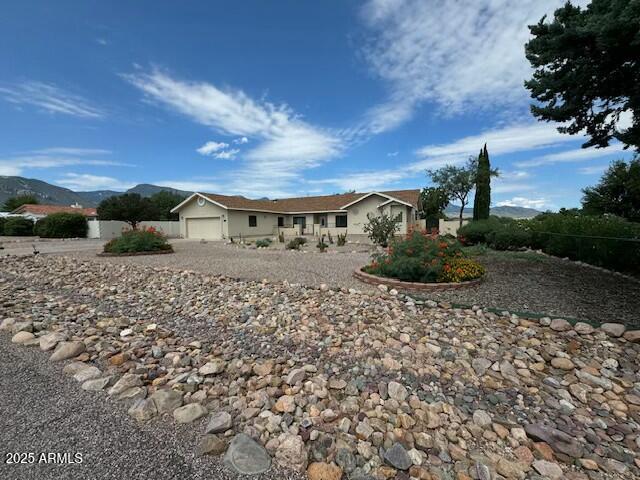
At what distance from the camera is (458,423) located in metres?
2.39

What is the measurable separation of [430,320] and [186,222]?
22843mm

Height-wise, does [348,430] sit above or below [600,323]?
below

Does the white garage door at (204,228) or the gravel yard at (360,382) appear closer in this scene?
the gravel yard at (360,382)

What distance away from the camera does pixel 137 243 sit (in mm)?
11688

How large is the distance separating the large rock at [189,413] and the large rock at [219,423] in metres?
0.11

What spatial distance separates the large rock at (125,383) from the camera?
268cm

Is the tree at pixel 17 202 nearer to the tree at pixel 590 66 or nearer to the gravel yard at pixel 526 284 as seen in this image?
the gravel yard at pixel 526 284

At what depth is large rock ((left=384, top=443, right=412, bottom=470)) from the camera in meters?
1.98

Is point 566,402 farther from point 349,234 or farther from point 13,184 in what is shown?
point 13,184

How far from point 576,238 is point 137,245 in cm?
1556

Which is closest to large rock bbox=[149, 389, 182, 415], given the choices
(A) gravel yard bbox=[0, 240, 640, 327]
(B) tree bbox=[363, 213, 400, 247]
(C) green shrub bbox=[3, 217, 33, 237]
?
(A) gravel yard bbox=[0, 240, 640, 327]

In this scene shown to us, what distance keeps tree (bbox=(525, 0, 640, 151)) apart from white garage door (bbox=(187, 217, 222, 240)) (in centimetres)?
2007

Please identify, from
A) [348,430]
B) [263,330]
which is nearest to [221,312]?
[263,330]

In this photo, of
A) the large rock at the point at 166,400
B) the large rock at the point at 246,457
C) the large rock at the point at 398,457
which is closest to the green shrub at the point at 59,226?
the large rock at the point at 166,400
